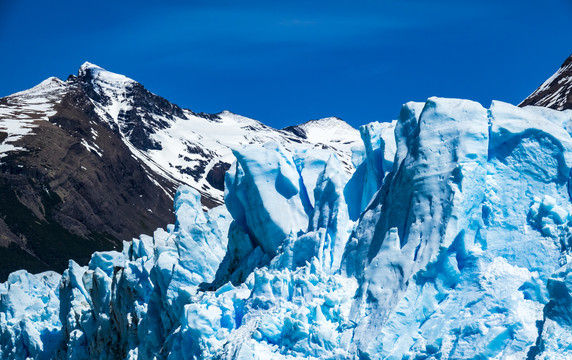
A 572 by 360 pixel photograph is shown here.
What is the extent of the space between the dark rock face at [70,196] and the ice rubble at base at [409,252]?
76.3m

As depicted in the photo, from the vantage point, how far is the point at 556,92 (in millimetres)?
91062

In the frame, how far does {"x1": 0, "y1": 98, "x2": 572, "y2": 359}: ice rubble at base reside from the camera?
1955cm

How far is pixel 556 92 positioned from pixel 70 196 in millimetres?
75009

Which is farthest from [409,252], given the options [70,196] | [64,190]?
[64,190]

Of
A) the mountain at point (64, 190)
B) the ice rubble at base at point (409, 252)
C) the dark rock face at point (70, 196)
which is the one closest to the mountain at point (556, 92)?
the mountain at point (64, 190)

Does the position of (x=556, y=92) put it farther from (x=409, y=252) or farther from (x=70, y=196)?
(x=70, y=196)

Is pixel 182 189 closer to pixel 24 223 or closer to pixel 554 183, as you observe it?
pixel 554 183

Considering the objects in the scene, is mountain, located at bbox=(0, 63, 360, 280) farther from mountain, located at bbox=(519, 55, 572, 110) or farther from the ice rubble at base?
the ice rubble at base

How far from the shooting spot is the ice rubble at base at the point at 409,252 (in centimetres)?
1955

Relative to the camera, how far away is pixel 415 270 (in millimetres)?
21188

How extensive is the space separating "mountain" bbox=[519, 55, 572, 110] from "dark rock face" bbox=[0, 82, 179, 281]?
55508 mm

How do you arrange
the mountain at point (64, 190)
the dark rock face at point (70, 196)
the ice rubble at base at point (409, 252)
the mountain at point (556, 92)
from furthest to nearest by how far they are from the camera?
1. the mountain at point (64, 190)
2. the dark rock face at point (70, 196)
3. the mountain at point (556, 92)
4. the ice rubble at base at point (409, 252)

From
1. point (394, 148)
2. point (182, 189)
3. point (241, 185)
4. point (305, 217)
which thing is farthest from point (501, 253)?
point (182, 189)

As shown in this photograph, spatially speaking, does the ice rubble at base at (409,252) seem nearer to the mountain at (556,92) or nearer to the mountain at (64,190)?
the mountain at (556,92)
